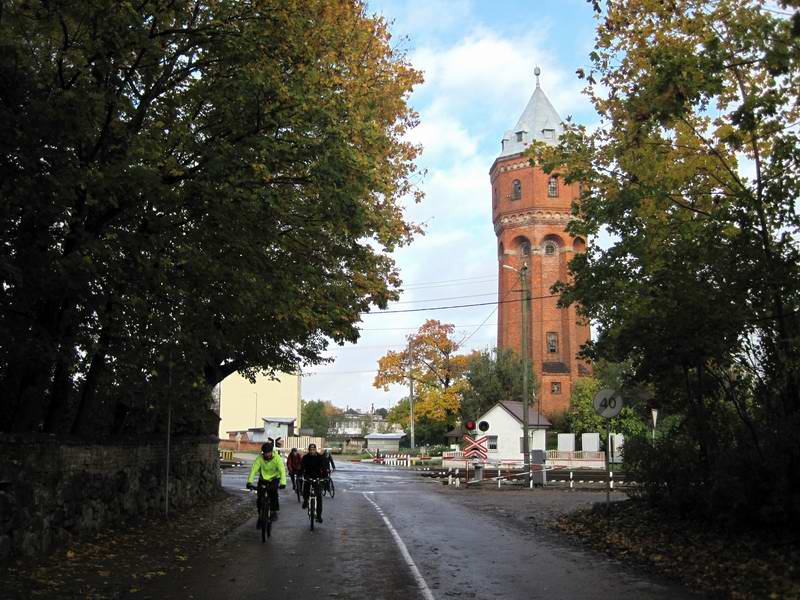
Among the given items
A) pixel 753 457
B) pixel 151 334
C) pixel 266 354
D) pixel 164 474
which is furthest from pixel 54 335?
pixel 753 457

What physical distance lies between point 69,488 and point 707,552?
964 centimetres

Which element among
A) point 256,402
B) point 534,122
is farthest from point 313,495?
point 256,402

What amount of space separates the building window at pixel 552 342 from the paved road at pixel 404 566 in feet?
184

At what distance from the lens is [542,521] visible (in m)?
17.6

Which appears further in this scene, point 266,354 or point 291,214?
point 266,354

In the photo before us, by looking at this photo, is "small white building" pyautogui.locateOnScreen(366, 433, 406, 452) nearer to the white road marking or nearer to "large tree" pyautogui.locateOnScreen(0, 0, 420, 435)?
the white road marking

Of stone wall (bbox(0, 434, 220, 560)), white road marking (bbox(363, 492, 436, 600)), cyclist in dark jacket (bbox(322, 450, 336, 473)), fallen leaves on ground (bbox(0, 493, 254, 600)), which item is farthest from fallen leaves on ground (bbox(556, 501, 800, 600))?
stone wall (bbox(0, 434, 220, 560))

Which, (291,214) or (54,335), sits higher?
(291,214)

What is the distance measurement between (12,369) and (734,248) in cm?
1150

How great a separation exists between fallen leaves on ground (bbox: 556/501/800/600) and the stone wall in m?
8.39

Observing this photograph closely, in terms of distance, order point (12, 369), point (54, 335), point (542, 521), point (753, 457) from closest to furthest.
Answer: point (753, 457) → point (54, 335) → point (12, 369) → point (542, 521)

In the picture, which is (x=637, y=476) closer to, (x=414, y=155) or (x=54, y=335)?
(x=414, y=155)

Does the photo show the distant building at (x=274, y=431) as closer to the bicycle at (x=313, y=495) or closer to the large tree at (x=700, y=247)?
the bicycle at (x=313, y=495)

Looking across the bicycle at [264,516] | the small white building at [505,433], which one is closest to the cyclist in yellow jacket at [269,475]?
the bicycle at [264,516]
